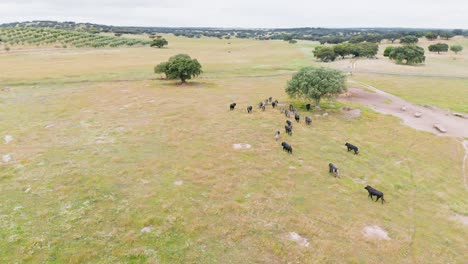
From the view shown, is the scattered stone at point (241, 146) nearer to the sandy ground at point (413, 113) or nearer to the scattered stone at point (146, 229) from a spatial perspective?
the scattered stone at point (146, 229)

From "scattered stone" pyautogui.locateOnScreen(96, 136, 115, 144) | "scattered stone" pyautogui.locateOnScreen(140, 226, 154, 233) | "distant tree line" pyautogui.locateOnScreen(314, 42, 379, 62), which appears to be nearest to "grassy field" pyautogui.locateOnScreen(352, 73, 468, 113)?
"distant tree line" pyautogui.locateOnScreen(314, 42, 379, 62)

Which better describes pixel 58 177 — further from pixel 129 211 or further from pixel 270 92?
pixel 270 92

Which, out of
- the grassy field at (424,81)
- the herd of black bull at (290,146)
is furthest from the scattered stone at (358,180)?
the grassy field at (424,81)

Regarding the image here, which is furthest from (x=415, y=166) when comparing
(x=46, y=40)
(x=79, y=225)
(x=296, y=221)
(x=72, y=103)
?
(x=46, y=40)

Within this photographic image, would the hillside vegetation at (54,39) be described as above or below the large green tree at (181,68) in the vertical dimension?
above

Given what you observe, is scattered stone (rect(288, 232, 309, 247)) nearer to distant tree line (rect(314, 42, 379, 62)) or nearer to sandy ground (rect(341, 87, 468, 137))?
sandy ground (rect(341, 87, 468, 137))

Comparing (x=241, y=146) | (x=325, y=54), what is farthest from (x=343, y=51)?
(x=241, y=146)
